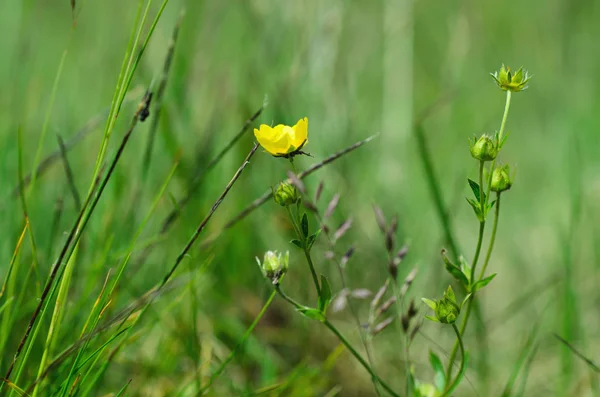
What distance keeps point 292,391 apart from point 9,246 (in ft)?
2.16

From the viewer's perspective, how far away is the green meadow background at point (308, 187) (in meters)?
1.24

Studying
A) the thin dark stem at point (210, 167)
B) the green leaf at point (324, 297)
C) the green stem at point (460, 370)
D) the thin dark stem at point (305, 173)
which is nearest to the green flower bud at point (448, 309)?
the green stem at point (460, 370)

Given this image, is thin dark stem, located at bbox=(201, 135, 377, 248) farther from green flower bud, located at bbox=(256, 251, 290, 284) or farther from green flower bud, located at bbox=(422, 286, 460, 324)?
green flower bud, located at bbox=(422, 286, 460, 324)

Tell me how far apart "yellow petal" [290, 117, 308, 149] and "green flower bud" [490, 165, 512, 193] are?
0.24 metres

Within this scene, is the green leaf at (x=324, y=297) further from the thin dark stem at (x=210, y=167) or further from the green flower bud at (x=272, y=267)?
the thin dark stem at (x=210, y=167)

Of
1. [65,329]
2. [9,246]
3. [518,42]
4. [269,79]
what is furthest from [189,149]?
[518,42]

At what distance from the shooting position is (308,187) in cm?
183

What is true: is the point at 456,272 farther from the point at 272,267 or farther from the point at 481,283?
the point at 272,267

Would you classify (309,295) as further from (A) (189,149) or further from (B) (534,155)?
(B) (534,155)

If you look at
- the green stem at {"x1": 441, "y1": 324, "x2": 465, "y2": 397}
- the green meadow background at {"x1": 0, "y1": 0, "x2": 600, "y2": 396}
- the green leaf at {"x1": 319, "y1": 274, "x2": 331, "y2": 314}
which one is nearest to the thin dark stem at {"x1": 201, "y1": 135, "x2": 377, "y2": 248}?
the green meadow background at {"x1": 0, "y1": 0, "x2": 600, "y2": 396}

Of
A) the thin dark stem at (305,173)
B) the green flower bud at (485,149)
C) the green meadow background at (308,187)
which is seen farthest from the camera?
the green meadow background at (308,187)

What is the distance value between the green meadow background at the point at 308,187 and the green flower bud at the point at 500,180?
0.21m

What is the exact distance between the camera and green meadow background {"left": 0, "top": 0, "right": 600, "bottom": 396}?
4.05 ft

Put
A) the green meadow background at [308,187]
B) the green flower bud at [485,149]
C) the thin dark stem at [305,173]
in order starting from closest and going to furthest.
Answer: the green flower bud at [485,149] → the thin dark stem at [305,173] → the green meadow background at [308,187]
